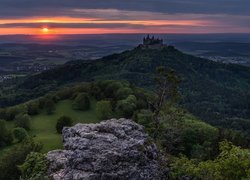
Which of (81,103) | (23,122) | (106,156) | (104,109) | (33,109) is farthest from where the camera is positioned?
(33,109)

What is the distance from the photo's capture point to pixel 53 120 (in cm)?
8781

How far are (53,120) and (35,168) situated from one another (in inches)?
2354

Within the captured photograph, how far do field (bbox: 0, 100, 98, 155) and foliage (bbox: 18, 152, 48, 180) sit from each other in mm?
37538

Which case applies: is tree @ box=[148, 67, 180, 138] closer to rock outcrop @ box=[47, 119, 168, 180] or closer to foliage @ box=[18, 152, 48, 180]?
rock outcrop @ box=[47, 119, 168, 180]

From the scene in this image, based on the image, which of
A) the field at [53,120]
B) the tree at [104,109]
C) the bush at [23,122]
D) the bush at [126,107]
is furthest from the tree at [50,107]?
the bush at [126,107]

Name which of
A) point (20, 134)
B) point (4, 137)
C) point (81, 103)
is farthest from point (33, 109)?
Result: point (4, 137)

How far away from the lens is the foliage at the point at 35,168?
27594 mm

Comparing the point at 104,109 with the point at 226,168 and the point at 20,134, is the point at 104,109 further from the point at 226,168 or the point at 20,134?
the point at 226,168

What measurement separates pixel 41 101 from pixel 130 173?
73.3 m

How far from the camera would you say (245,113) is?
19712 cm

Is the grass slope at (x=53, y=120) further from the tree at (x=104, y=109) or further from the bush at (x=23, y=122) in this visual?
the tree at (x=104, y=109)

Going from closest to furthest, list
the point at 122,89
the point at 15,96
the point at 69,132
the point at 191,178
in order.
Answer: the point at 191,178
the point at 69,132
the point at 122,89
the point at 15,96

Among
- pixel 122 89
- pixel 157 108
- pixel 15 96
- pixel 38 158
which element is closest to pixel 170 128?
pixel 157 108

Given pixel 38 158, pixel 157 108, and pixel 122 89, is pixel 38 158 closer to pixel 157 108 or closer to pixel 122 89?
pixel 157 108
